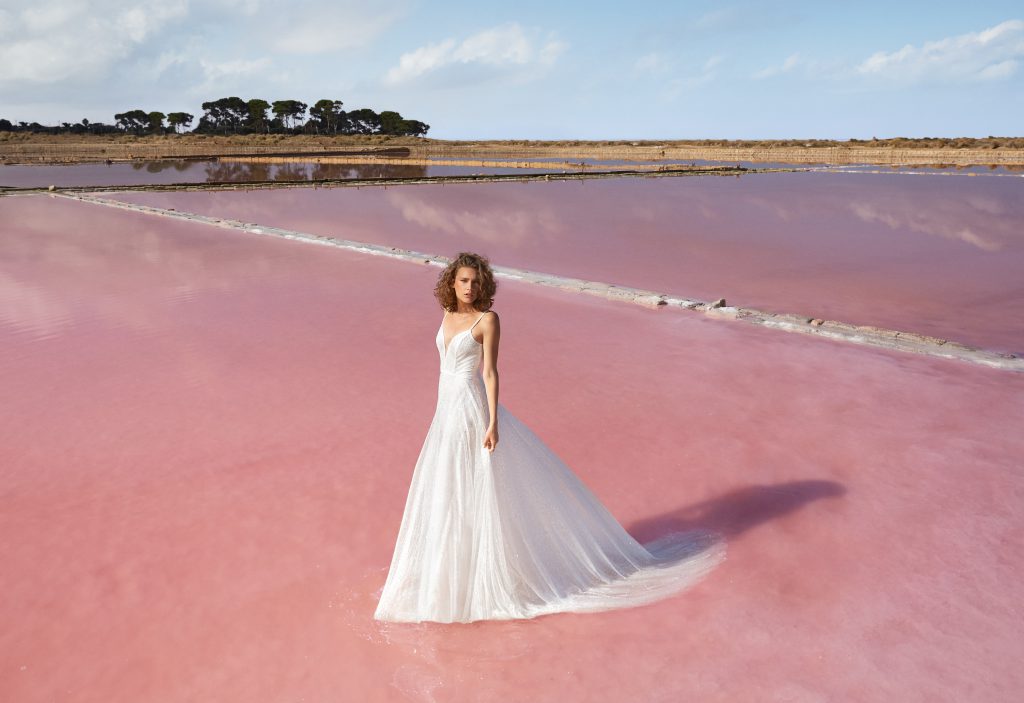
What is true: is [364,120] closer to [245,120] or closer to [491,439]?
[245,120]

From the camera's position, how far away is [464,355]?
10.6 ft

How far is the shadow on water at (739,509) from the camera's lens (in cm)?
441

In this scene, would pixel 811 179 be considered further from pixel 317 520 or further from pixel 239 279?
pixel 317 520

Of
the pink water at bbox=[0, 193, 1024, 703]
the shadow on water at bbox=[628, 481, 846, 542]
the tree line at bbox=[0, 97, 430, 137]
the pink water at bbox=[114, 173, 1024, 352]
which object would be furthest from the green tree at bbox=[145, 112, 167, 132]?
the shadow on water at bbox=[628, 481, 846, 542]

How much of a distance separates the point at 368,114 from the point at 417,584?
11485cm

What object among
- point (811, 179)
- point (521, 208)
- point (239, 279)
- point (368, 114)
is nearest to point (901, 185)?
point (811, 179)

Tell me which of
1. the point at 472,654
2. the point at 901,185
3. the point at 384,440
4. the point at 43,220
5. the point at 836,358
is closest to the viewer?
the point at 472,654

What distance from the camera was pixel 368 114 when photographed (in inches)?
4368

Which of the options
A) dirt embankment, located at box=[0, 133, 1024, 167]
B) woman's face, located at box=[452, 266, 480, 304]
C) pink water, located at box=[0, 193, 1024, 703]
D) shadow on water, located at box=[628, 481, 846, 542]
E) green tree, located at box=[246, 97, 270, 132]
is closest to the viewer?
woman's face, located at box=[452, 266, 480, 304]

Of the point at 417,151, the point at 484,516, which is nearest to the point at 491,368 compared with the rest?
the point at 484,516

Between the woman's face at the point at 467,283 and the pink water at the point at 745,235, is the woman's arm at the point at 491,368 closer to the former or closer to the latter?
the woman's face at the point at 467,283

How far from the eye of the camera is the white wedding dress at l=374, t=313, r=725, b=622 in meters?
3.28

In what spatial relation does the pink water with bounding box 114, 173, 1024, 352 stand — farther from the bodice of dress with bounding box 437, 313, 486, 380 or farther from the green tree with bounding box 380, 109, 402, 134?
the green tree with bounding box 380, 109, 402, 134

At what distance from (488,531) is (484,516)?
7 centimetres
